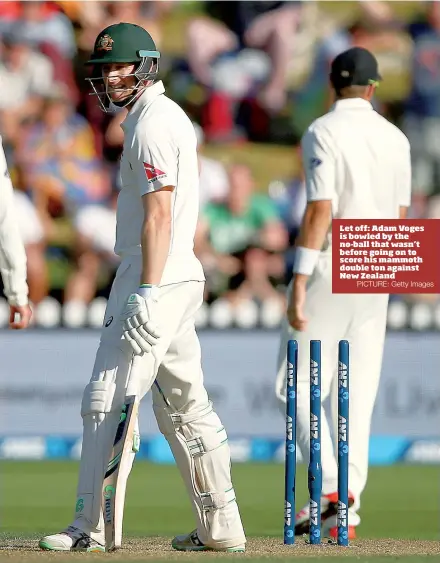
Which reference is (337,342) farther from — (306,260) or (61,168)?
(61,168)

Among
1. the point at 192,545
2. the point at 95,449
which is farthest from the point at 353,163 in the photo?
the point at 95,449

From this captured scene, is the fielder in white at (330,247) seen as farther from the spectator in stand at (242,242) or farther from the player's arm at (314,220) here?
the spectator in stand at (242,242)

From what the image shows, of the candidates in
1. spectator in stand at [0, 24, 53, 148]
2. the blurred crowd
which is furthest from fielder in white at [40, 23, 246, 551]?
spectator in stand at [0, 24, 53, 148]

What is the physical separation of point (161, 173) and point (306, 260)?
4.91 feet

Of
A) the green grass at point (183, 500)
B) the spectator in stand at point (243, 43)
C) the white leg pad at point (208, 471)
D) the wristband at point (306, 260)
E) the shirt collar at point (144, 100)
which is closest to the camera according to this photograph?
the shirt collar at point (144, 100)

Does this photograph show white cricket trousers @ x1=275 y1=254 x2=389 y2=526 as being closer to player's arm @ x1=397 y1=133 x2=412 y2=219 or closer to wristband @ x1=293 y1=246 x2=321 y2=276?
wristband @ x1=293 y1=246 x2=321 y2=276

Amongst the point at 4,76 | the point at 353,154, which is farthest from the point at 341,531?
the point at 4,76

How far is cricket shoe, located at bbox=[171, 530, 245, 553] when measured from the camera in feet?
17.7

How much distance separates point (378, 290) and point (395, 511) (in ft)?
7.94

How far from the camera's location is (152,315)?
4969mm

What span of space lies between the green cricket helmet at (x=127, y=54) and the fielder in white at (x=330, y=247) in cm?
133

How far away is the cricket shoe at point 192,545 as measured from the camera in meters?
5.39
